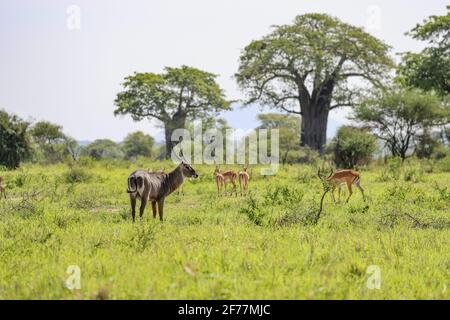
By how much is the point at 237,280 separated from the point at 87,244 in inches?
117

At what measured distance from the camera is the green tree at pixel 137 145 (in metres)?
87.4

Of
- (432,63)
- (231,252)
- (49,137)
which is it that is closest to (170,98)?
(49,137)

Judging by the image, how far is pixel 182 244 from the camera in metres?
7.26

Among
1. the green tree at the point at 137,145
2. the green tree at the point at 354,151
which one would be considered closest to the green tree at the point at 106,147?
the green tree at the point at 137,145

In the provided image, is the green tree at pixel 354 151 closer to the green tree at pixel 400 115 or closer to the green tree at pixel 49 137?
the green tree at pixel 400 115

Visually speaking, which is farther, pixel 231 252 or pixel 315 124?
pixel 315 124

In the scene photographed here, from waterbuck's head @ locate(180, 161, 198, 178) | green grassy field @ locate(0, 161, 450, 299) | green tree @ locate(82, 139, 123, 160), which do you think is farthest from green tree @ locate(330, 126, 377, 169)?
green tree @ locate(82, 139, 123, 160)

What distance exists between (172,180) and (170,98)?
39.7m

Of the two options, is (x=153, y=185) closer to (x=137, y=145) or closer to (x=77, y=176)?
(x=77, y=176)

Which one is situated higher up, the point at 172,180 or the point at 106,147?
the point at 106,147

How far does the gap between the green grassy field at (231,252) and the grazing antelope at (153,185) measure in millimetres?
456

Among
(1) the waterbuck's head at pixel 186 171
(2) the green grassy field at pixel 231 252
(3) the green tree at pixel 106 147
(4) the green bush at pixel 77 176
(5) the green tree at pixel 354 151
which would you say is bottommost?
(2) the green grassy field at pixel 231 252

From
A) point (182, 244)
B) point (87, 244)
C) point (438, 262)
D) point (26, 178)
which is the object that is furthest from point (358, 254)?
point (26, 178)

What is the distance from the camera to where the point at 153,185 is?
10.1 m
